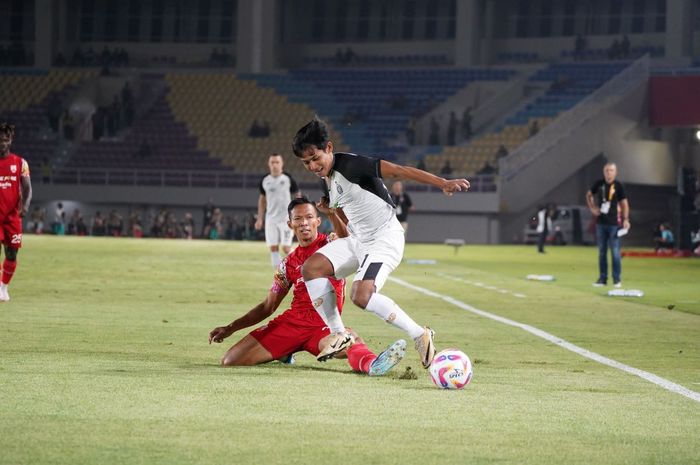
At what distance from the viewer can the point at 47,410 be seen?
7914 mm

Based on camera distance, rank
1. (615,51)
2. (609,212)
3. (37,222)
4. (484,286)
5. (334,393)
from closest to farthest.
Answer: (334,393) < (484,286) < (609,212) < (37,222) < (615,51)

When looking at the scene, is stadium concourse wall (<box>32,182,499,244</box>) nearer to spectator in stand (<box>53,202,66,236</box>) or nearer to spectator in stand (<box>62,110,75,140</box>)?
spectator in stand (<box>53,202,66,236</box>)

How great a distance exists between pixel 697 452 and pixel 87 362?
549 centimetres

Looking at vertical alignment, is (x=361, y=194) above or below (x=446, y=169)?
above

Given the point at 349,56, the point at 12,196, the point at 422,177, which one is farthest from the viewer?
the point at 349,56

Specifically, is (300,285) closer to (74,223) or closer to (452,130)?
(74,223)

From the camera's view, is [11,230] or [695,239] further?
[695,239]

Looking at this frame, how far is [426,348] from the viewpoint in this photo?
10.1 meters

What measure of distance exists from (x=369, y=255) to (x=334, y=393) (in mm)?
1903

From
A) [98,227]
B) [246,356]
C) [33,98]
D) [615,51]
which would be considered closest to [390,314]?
[246,356]

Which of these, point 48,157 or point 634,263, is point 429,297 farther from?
point 48,157

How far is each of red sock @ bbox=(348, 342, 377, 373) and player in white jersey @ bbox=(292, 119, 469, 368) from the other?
0.34 ft

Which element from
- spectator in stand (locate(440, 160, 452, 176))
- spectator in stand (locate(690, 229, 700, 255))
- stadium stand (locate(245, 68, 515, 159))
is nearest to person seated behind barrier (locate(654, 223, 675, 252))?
spectator in stand (locate(690, 229, 700, 255))

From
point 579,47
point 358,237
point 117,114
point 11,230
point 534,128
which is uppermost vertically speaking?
point 579,47
